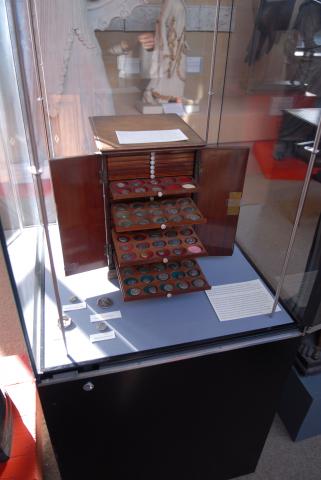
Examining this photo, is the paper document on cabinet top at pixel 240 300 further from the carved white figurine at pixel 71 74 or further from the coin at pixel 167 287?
the carved white figurine at pixel 71 74

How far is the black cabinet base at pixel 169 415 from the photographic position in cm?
94

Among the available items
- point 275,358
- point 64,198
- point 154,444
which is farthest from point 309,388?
point 64,198

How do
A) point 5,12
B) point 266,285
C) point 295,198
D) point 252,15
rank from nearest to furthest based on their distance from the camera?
1. point 5,12
2. point 266,285
3. point 252,15
4. point 295,198

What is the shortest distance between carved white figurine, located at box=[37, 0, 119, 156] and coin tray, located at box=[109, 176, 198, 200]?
682 mm

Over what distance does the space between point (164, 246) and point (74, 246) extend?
10.9 inches

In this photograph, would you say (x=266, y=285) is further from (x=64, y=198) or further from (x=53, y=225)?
(x=53, y=225)

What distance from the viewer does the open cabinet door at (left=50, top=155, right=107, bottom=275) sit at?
930mm

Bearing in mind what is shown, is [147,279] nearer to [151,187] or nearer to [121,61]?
[151,187]

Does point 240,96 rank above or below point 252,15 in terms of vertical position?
below

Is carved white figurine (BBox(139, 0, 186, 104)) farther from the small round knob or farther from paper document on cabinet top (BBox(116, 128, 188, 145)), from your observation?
the small round knob

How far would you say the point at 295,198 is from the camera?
1771mm

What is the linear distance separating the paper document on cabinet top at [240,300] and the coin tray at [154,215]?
267 millimetres

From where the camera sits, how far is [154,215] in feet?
3.20

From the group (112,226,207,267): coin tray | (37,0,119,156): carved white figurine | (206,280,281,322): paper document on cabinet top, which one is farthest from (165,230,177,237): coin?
(37,0,119,156): carved white figurine
